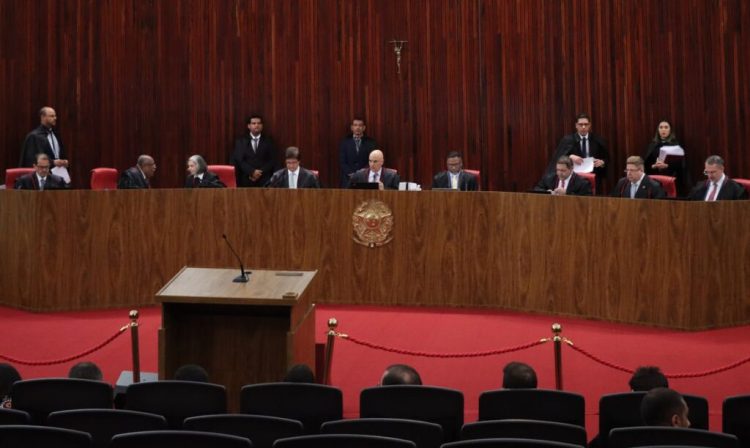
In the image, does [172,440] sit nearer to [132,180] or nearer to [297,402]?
[297,402]

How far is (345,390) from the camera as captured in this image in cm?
618

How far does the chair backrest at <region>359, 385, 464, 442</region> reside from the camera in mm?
4160

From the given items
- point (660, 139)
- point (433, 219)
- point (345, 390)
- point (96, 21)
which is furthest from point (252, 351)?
point (96, 21)

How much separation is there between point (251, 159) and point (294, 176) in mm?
1819

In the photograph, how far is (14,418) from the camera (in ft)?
12.2

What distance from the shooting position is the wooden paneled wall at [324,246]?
324 inches

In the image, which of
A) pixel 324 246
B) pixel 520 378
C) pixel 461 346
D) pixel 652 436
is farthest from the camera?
pixel 324 246

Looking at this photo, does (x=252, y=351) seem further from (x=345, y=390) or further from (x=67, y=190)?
(x=67, y=190)

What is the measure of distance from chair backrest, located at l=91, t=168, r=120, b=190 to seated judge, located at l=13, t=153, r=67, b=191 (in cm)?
44

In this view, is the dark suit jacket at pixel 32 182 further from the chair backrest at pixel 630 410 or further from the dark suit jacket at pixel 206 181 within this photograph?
the chair backrest at pixel 630 410

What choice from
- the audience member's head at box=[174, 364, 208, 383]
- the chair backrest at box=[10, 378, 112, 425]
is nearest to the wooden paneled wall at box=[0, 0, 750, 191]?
the audience member's head at box=[174, 364, 208, 383]

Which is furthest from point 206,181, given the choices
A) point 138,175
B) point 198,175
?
point 138,175

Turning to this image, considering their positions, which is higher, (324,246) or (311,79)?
(311,79)

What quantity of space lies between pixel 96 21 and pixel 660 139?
21.1 feet
